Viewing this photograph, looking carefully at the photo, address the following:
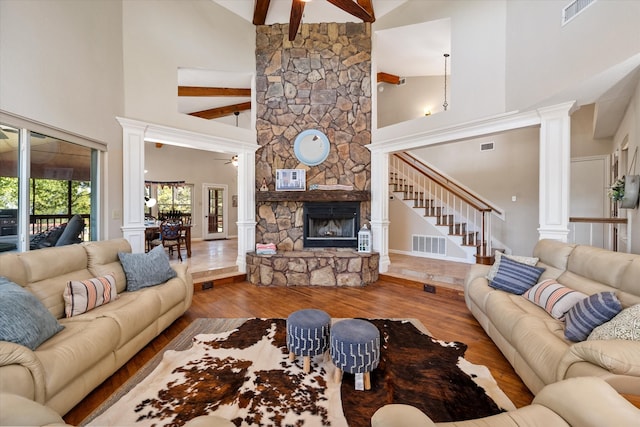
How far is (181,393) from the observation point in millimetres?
1852

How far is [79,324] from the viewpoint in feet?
6.41

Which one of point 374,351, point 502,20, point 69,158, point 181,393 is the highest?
point 502,20

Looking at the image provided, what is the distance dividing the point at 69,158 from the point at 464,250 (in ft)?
20.3

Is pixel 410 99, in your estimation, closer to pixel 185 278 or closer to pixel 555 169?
pixel 555 169

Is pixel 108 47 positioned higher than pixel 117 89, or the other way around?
pixel 108 47

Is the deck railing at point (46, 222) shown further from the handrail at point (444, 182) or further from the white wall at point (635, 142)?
the white wall at point (635, 142)

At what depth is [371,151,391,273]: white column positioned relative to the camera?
4805 millimetres

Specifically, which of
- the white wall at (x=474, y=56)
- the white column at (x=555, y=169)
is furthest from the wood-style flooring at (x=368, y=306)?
the white wall at (x=474, y=56)

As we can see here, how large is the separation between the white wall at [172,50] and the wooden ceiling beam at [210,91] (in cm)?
96

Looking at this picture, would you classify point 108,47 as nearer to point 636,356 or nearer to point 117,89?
point 117,89

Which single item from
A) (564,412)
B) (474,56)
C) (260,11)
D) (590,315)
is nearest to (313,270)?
(590,315)

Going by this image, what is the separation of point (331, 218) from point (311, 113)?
194 cm

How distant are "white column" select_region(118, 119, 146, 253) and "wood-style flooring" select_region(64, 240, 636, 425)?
111cm

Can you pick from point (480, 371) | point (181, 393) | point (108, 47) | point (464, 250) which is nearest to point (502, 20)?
point (464, 250)
